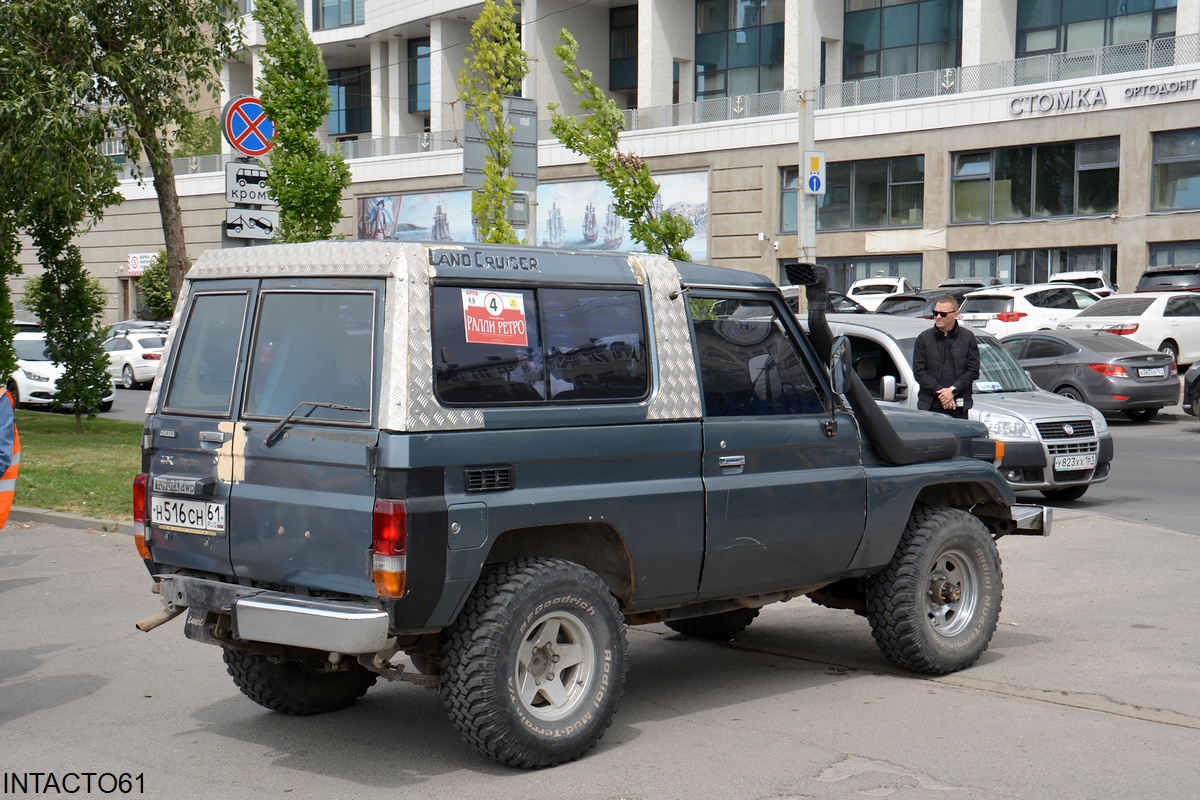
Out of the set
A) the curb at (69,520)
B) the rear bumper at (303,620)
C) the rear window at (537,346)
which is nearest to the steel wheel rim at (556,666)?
the rear bumper at (303,620)

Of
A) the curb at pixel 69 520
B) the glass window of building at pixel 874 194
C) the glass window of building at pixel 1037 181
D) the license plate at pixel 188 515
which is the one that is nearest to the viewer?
the license plate at pixel 188 515

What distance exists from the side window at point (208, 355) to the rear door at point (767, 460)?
203 centimetres

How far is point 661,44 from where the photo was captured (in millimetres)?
48125

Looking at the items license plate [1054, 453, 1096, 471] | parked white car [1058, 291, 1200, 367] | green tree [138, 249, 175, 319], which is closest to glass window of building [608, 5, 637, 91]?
green tree [138, 249, 175, 319]

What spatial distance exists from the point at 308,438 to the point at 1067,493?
35.1 ft

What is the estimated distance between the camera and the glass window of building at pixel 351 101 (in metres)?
61.8

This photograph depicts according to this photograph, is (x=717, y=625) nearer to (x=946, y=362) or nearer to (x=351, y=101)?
(x=946, y=362)

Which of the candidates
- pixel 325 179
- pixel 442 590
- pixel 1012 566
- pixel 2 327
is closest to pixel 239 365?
pixel 442 590

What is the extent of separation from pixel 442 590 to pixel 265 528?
0.81 m

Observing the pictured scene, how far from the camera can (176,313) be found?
600cm

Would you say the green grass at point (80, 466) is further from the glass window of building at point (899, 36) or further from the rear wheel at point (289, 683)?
the glass window of building at point (899, 36)

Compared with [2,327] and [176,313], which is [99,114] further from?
[176,313]

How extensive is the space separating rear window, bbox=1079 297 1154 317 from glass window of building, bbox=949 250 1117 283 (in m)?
12.7

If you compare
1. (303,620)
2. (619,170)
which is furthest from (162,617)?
(619,170)
